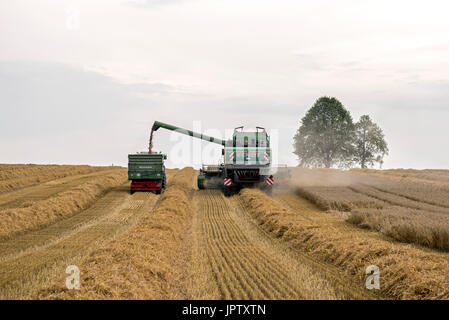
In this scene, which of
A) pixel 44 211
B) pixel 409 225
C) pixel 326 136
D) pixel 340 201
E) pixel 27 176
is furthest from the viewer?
pixel 326 136

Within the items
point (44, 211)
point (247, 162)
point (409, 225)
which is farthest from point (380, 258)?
point (247, 162)

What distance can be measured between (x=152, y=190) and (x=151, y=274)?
21.3 meters

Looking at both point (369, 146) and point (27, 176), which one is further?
point (369, 146)

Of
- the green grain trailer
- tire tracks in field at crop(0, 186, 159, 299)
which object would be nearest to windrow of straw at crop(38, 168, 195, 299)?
tire tracks in field at crop(0, 186, 159, 299)

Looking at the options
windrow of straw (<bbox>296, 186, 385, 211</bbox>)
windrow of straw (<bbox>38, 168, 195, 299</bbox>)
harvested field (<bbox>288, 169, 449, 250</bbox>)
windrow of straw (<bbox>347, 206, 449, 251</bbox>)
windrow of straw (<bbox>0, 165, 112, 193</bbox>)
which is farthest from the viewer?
windrow of straw (<bbox>0, 165, 112, 193</bbox>)

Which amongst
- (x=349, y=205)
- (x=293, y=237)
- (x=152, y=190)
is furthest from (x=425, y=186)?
(x=293, y=237)

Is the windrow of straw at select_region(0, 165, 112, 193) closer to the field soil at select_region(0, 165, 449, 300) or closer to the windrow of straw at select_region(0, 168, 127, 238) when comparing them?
the windrow of straw at select_region(0, 168, 127, 238)

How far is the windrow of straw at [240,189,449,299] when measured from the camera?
920cm

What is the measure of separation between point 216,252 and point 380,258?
422cm

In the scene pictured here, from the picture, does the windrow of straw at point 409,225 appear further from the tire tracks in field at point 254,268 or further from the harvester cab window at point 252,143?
the harvester cab window at point 252,143

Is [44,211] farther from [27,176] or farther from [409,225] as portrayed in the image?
[27,176]

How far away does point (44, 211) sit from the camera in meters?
20.4

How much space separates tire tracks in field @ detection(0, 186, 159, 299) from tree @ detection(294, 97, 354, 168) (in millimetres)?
45818
